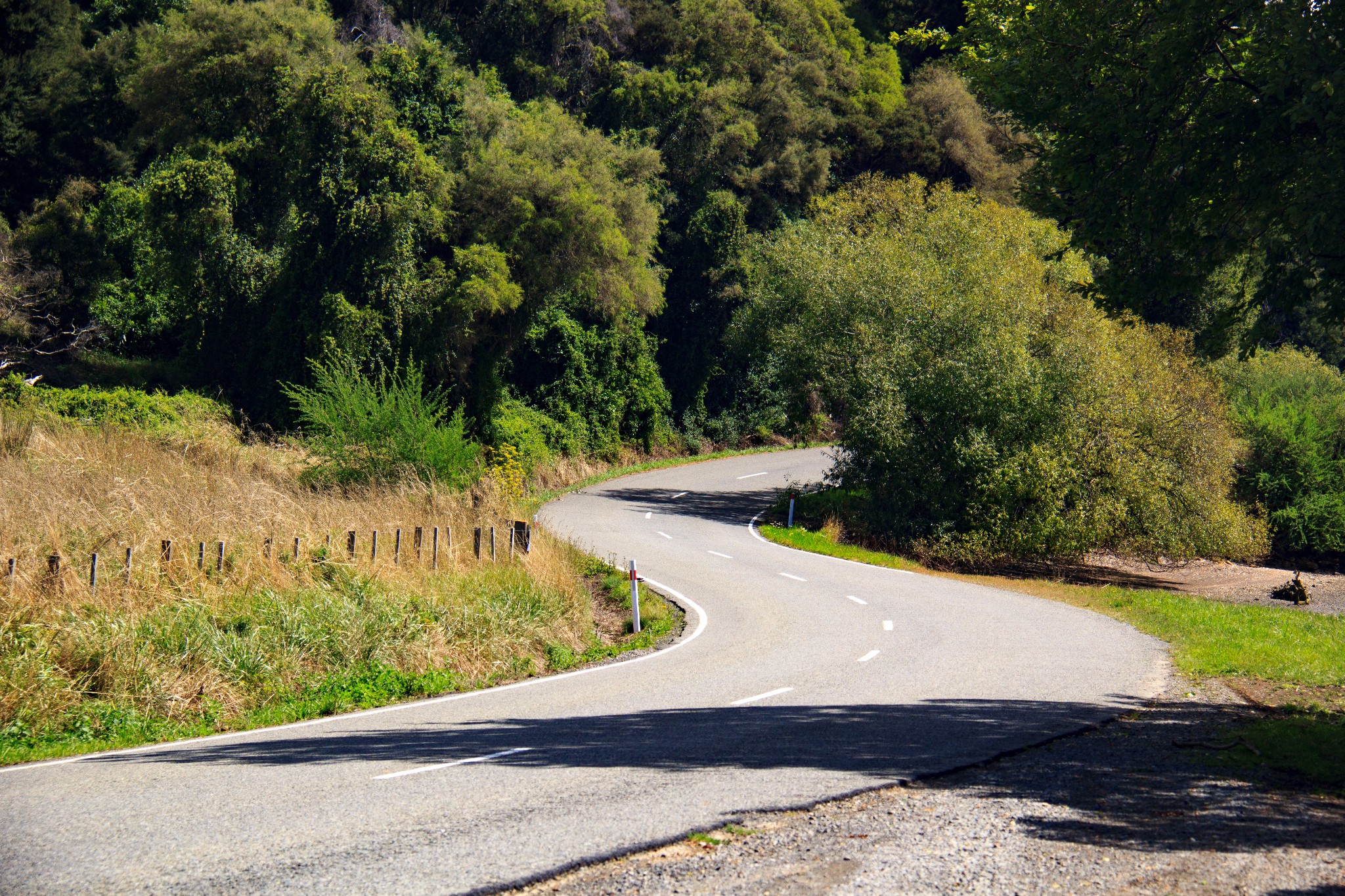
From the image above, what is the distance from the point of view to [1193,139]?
10.8 metres

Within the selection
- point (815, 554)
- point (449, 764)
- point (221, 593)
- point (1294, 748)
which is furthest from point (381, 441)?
point (1294, 748)

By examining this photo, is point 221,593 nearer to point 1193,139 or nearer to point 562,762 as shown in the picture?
point 562,762

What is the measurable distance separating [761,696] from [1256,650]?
26.3 ft

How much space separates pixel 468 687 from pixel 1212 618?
12.9 metres

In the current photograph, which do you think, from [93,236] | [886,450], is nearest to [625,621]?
[886,450]

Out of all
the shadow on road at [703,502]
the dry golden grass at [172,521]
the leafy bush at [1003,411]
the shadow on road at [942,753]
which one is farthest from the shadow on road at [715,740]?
the shadow on road at [703,502]

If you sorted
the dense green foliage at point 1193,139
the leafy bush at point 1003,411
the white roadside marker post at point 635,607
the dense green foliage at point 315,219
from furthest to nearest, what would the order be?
1. the dense green foliage at point 315,219
2. the leafy bush at point 1003,411
3. the white roadside marker post at point 635,607
4. the dense green foliage at point 1193,139

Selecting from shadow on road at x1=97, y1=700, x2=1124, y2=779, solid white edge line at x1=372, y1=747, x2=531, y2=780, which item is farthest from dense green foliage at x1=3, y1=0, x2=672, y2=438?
solid white edge line at x1=372, y1=747, x2=531, y2=780

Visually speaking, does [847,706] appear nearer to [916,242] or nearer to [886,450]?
[886,450]

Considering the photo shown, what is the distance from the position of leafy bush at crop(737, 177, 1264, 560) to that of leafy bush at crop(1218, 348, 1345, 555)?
6152 mm

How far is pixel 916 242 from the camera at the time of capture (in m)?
35.2

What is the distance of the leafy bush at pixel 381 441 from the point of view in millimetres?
21797

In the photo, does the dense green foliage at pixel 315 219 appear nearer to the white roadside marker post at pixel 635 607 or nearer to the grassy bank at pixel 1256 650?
the grassy bank at pixel 1256 650

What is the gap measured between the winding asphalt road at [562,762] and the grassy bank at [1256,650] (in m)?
0.98
